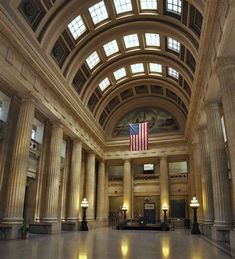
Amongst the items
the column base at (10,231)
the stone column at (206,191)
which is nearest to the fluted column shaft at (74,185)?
the column base at (10,231)

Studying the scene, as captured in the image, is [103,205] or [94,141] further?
[103,205]

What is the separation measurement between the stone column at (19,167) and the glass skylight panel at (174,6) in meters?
10.3

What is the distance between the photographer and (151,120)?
28.2 meters

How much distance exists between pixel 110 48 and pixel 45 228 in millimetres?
14257

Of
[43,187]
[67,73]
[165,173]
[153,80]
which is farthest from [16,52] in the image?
[165,173]

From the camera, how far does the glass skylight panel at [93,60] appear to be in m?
20.0

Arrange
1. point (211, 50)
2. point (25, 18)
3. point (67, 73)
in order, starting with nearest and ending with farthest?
point (211, 50)
point (25, 18)
point (67, 73)

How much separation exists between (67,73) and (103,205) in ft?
49.4

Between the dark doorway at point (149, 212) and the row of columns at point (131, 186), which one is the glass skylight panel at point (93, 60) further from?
the dark doorway at point (149, 212)

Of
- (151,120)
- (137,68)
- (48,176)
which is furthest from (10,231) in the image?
(151,120)

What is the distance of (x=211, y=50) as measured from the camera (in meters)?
11.8

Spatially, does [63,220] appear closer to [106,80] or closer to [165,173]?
[165,173]

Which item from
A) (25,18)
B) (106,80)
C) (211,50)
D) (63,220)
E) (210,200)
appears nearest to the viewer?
(211,50)

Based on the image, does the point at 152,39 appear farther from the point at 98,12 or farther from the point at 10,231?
the point at 10,231
